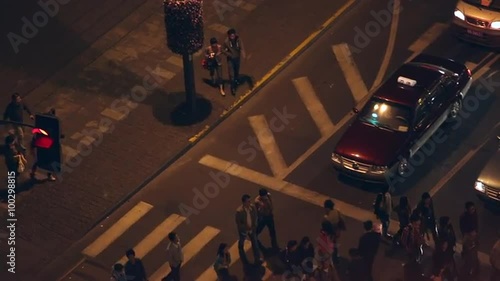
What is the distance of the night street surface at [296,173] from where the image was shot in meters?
25.8

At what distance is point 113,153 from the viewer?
94.6ft

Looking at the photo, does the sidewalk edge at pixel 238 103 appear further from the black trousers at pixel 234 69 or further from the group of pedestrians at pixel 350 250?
the group of pedestrians at pixel 350 250

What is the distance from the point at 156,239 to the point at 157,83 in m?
6.40

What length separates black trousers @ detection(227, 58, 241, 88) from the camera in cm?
3002

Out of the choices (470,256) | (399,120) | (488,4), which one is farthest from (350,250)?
(488,4)

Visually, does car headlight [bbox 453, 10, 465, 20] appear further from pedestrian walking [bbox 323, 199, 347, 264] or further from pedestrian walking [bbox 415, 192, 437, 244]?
pedestrian walking [bbox 323, 199, 347, 264]

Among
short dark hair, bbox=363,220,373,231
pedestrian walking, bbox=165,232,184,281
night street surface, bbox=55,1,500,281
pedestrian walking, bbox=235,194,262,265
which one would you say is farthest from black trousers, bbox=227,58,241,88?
short dark hair, bbox=363,220,373,231

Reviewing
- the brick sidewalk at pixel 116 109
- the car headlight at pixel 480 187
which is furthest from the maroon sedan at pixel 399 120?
the brick sidewalk at pixel 116 109

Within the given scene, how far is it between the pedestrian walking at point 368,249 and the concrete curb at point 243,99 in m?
5.92

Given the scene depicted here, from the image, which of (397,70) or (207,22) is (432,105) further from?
(207,22)

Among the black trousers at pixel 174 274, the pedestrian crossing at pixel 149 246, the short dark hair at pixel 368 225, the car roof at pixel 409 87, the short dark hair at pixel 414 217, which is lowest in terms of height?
the pedestrian crossing at pixel 149 246

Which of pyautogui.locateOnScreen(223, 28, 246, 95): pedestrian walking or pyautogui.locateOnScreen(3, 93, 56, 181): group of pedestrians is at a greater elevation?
pyautogui.locateOnScreen(223, 28, 246, 95): pedestrian walking

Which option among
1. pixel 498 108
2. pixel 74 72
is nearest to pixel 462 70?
pixel 498 108

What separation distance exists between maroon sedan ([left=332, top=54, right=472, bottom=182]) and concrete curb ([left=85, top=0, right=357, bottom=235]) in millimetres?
3801
